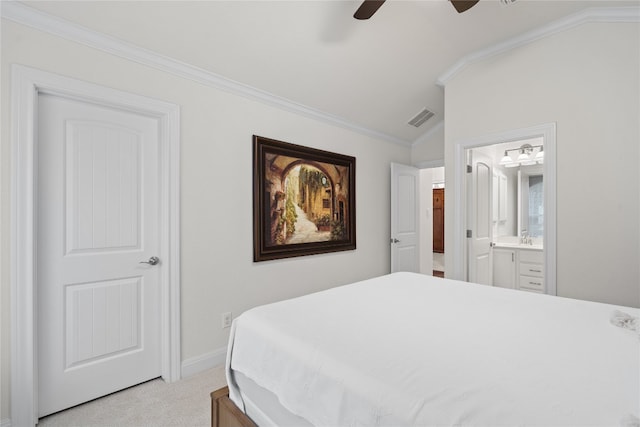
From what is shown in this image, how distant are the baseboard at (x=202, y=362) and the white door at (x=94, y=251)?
20 cm

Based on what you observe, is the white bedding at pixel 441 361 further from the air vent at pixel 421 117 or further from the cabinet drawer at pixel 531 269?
the air vent at pixel 421 117

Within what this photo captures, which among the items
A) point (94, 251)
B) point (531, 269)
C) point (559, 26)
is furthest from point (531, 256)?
point (94, 251)

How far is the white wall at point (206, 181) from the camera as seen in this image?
174 cm

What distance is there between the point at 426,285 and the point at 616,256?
144 centimetres

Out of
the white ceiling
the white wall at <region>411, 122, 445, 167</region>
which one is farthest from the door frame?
the white wall at <region>411, 122, 445, 167</region>

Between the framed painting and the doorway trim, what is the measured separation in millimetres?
1218

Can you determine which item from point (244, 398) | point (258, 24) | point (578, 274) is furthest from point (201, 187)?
point (578, 274)

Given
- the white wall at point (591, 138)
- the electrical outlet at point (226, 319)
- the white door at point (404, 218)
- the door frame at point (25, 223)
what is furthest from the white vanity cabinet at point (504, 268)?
the door frame at point (25, 223)

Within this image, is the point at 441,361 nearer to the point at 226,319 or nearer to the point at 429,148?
the point at 226,319

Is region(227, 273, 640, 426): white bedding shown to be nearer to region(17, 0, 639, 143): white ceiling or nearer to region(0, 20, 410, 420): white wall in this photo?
region(0, 20, 410, 420): white wall

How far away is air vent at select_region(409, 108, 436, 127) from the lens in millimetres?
4004

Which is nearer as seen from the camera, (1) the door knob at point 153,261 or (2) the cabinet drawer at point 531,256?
(1) the door knob at point 153,261

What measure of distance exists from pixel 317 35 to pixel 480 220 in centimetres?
240

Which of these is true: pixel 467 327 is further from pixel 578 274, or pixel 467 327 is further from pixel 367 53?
pixel 367 53
